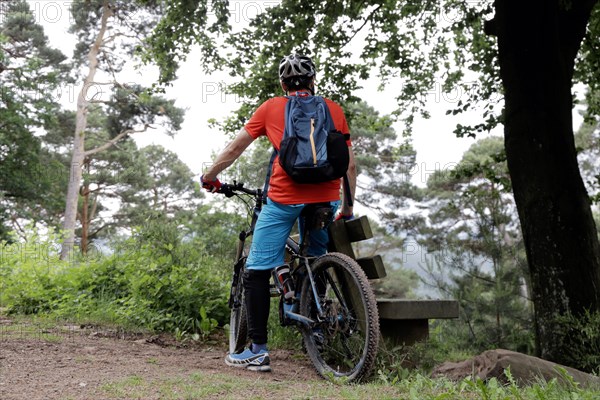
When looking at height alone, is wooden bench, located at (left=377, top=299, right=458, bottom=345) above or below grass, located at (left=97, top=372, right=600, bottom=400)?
above

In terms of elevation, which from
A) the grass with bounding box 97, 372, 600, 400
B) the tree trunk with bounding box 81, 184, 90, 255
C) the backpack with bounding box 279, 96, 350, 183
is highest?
the tree trunk with bounding box 81, 184, 90, 255

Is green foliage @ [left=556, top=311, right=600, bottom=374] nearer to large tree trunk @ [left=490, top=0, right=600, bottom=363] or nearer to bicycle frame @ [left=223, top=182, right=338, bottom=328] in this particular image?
large tree trunk @ [left=490, top=0, right=600, bottom=363]

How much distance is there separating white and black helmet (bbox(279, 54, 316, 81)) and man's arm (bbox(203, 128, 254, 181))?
0.48 meters

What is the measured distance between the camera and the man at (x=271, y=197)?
3.86m

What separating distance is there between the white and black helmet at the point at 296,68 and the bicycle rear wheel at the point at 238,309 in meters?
1.35

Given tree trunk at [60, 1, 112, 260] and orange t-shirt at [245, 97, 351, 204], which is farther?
tree trunk at [60, 1, 112, 260]

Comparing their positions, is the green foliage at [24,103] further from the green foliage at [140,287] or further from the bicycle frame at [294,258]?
the bicycle frame at [294,258]

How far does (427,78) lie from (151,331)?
9123 mm

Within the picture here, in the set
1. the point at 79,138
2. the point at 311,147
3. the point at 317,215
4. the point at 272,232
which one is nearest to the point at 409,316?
the point at 317,215

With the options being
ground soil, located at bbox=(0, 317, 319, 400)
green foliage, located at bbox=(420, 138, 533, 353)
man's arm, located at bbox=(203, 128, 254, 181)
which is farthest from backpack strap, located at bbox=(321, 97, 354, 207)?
green foliage, located at bbox=(420, 138, 533, 353)

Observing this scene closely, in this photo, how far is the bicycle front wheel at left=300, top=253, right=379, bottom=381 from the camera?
355 centimetres

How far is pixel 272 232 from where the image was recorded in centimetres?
393

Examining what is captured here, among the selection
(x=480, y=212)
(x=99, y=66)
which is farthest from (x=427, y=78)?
(x=99, y=66)

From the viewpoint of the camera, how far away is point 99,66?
25719 millimetres
